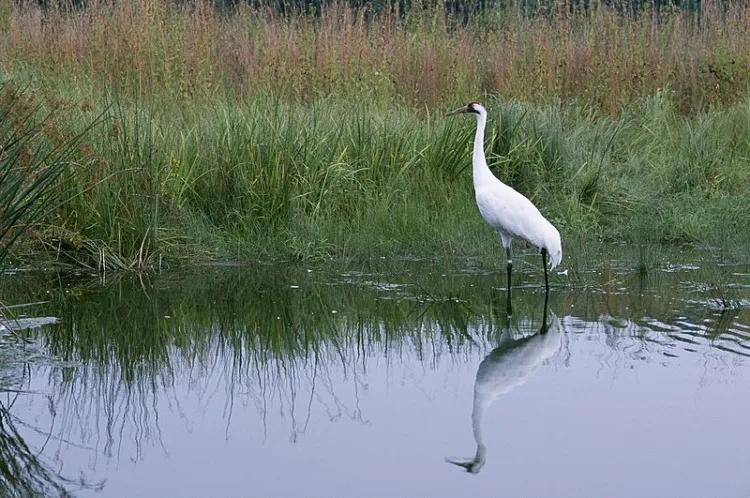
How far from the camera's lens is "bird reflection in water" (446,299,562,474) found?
483 centimetres

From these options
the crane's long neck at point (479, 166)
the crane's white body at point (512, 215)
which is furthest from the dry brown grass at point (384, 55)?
the crane's white body at point (512, 215)

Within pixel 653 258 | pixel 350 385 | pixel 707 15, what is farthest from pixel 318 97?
pixel 350 385

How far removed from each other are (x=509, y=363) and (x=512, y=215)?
7.46ft

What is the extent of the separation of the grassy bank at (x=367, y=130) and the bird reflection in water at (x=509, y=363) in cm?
241

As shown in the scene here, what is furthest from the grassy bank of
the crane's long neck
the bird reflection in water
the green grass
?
the bird reflection in water

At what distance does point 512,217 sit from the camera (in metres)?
7.86

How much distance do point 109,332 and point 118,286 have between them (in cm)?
141

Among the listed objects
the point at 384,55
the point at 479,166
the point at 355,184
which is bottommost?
the point at 355,184

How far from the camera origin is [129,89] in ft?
35.3

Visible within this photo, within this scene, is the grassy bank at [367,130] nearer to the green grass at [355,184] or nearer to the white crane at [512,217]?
the green grass at [355,184]

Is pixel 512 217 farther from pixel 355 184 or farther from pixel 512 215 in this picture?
pixel 355 184

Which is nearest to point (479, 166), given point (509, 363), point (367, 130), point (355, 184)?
point (355, 184)

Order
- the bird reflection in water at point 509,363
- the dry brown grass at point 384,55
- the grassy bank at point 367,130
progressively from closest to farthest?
the bird reflection in water at point 509,363 < the grassy bank at point 367,130 < the dry brown grass at point 384,55

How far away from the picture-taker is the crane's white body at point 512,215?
7672 mm
